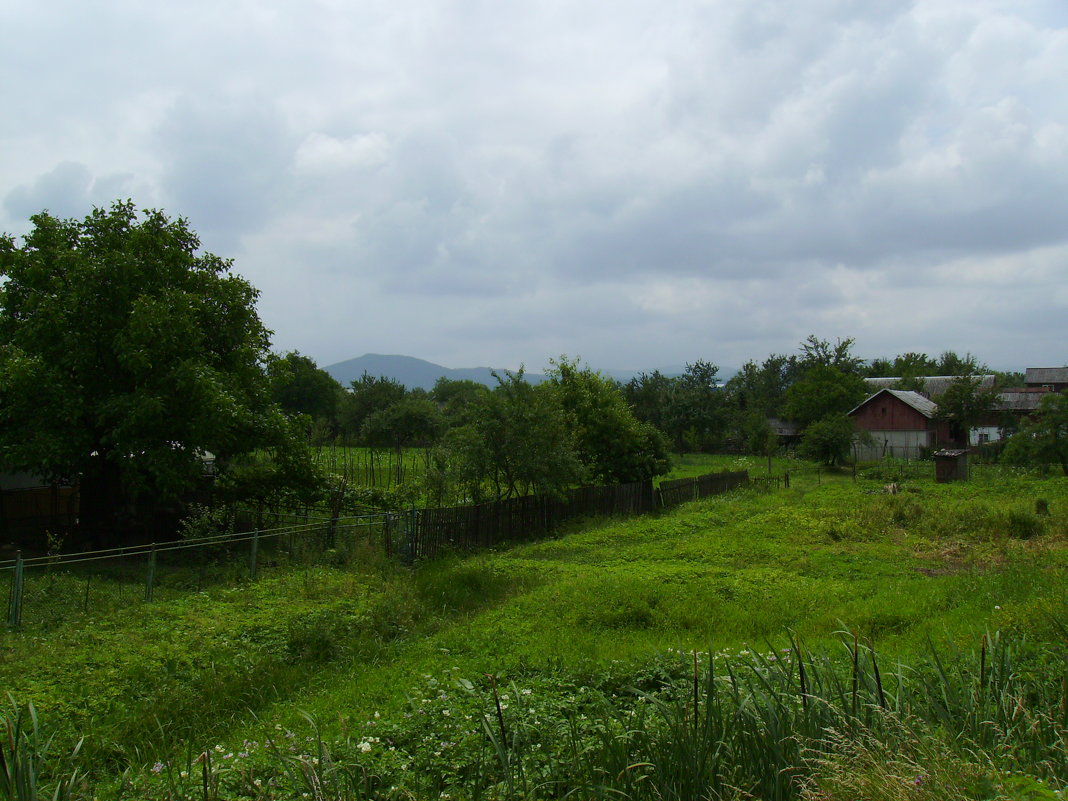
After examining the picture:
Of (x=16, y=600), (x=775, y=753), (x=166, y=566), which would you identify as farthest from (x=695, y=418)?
(x=775, y=753)

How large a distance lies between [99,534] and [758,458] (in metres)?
40.3

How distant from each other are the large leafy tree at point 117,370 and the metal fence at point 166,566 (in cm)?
207

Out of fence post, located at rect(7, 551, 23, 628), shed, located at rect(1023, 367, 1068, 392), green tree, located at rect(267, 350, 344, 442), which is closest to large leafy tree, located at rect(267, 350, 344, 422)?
green tree, located at rect(267, 350, 344, 442)

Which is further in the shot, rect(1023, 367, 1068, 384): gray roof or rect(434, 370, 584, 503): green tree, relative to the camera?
rect(1023, 367, 1068, 384): gray roof

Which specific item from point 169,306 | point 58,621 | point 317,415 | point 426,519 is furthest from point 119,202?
point 317,415

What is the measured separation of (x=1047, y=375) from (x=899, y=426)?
51.4 meters

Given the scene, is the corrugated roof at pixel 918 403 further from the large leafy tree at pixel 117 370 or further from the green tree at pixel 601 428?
the large leafy tree at pixel 117 370

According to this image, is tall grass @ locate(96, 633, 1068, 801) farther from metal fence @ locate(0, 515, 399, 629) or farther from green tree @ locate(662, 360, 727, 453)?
green tree @ locate(662, 360, 727, 453)

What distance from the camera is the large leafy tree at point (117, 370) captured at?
1588 centimetres

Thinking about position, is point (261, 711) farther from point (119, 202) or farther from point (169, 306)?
point (119, 202)

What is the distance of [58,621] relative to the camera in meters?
9.98

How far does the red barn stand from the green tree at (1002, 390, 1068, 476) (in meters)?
12.5

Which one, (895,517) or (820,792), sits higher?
(820,792)

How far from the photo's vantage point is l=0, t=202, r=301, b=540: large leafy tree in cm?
1588
